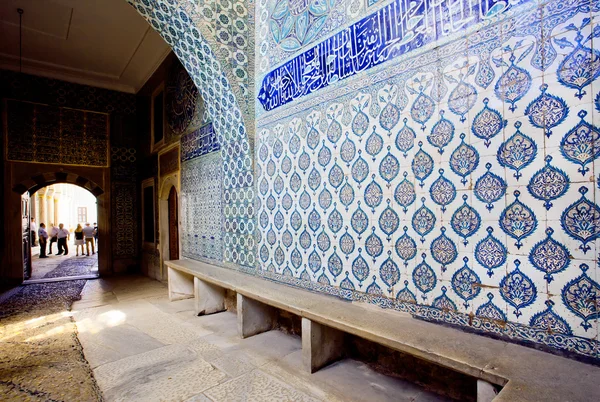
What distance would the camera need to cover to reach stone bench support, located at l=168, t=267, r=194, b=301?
4.54 m

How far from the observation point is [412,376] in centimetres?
211

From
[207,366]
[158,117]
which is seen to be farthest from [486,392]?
[158,117]

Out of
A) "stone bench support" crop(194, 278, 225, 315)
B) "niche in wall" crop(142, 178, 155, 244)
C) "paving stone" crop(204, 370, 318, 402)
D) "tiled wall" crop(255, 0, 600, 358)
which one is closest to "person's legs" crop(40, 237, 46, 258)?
"niche in wall" crop(142, 178, 155, 244)

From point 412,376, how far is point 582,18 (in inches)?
85.3

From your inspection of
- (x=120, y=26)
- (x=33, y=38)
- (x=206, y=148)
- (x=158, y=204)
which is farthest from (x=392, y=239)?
(x=33, y=38)

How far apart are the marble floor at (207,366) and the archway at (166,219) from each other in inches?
92.7

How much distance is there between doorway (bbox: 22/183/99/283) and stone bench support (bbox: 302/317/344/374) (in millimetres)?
6621

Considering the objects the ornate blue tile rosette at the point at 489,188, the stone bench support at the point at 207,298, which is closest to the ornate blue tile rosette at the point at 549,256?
the ornate blue tile rosette at the point at 489,188

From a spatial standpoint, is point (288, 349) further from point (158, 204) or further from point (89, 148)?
point (89, 148)

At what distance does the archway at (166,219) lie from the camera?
616 cm

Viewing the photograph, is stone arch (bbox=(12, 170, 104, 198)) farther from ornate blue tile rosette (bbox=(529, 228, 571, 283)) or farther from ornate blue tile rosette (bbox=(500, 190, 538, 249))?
ornate blue tile rosette (bbox=(529, 228, 571, 283))

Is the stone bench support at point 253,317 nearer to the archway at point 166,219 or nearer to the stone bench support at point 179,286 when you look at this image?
the stone bench support at point 179,286

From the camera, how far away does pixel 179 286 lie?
4.59m

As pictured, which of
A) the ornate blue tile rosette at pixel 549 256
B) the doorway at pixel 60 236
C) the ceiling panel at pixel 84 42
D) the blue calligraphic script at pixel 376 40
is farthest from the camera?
the doorway at pixel 60 236
